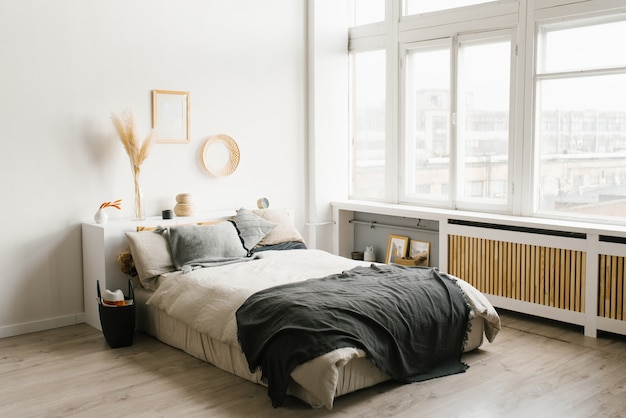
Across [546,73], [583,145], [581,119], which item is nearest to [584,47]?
[546,73]

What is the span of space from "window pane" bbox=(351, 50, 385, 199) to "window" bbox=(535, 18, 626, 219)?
163cm

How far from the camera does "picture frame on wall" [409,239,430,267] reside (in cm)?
591

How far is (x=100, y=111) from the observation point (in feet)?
16.7

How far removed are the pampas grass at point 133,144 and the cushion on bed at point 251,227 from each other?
2.49 ft

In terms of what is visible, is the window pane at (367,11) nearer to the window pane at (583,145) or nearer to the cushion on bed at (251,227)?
the window pane at (583,145)

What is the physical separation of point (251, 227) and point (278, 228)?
287mm

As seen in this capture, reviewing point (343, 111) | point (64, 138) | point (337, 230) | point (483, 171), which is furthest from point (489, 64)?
point (64, 138)

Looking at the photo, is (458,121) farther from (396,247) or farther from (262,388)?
(262,388)

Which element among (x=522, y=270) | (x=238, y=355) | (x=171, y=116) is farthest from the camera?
(x=171, y=116)

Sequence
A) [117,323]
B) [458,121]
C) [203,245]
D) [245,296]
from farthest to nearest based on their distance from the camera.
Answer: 1. [458,121]
2. [203,245]
3. [117,323]
4. [245,296]

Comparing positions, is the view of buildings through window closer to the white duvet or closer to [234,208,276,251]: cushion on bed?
the white duvet

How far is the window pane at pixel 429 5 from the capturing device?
18.7 feet

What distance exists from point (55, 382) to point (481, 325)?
8.51 ft

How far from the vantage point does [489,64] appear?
552cm
